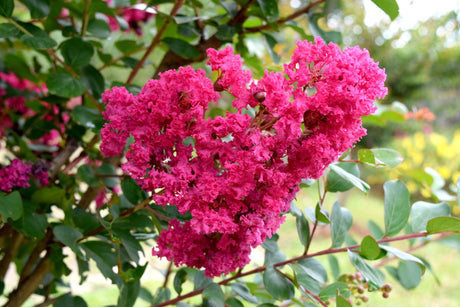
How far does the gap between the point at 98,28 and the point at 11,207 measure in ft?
0.97

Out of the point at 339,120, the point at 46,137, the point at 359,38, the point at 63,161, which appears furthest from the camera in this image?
the point at 359,38

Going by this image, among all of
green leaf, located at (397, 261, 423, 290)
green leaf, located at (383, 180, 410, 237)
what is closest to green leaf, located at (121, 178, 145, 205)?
green leaf, located at (383, 180, 410, 237)

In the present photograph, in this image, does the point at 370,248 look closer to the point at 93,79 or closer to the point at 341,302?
the point at 341,302

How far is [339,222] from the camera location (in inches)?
22.5

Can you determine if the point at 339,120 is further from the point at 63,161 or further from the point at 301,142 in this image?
the point at 63,161

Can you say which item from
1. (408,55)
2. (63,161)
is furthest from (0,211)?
(408,55)

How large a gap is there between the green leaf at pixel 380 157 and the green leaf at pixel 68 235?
1.17ft

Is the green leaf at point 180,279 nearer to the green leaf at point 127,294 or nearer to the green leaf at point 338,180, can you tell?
the green leaf at point 127,294

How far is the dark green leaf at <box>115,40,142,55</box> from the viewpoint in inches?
29.2

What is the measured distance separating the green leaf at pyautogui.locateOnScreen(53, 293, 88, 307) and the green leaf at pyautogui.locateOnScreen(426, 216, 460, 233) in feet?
1.67

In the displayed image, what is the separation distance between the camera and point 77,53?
61cm

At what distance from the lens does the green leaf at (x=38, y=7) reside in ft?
1.94

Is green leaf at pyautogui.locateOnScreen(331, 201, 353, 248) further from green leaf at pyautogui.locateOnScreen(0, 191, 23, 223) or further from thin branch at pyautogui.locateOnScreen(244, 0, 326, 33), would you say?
green leaf at pyautogui.locateOnScreen(0, 191, 23, 223)

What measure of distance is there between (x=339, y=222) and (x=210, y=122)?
28cm
